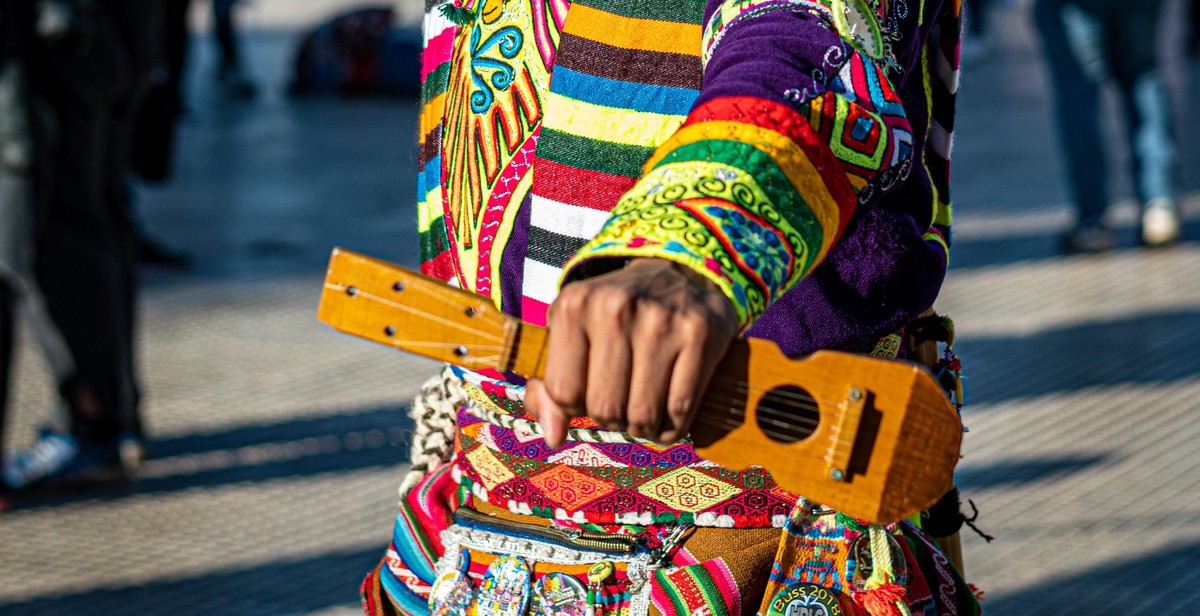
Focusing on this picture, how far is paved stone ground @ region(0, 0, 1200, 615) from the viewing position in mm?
3734

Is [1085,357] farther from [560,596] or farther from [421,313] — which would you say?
[421,313]

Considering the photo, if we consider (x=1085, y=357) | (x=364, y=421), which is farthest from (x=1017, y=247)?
(x=364, y=421)

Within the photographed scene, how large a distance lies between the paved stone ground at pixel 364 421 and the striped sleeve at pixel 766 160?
8.06 ft

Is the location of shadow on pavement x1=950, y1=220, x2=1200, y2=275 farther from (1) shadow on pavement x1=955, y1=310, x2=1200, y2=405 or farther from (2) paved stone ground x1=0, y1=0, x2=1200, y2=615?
(1) shadow on pavement x1=955, y1=310, x2=1200, y2=405

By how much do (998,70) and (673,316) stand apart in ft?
38.3

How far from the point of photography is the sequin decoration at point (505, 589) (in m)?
1.59

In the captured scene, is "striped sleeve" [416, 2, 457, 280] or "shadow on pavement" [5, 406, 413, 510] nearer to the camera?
"striped sleeve" [416, 2, 457, 280]

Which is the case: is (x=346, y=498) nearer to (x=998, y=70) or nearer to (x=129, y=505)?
(x=129, y=505)

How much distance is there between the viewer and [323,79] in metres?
11.8

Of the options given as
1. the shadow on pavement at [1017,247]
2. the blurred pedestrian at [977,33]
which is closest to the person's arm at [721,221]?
the shadow on pavement at [1017,247]

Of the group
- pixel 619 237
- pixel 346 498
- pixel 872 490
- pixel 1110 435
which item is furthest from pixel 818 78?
pixel 1110 435

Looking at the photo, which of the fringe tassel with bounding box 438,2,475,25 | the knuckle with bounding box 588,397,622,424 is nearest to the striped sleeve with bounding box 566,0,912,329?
the knuckle with bounding box 588,397,622,424

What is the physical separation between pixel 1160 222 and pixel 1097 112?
1.87 ft

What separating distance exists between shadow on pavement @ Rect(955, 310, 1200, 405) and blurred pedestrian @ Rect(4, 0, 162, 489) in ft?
8.85
